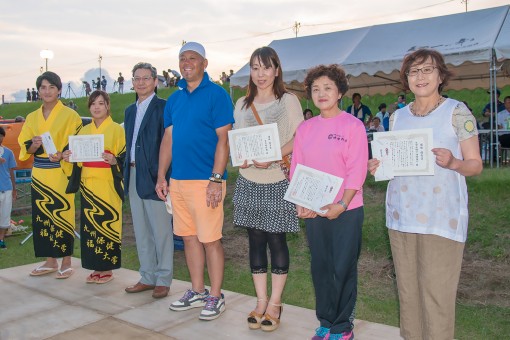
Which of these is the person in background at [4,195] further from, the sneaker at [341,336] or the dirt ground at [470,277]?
the sneaker at [341,336]

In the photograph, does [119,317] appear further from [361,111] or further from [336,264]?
[361,111]

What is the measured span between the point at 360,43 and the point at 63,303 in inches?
372

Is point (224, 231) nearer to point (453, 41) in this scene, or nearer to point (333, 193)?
point (333, 193)

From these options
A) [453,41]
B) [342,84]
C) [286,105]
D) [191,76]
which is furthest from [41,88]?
[453,41]

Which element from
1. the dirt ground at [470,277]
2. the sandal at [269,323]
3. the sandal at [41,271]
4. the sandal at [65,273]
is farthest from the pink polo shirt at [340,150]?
the sandal at [41,271]

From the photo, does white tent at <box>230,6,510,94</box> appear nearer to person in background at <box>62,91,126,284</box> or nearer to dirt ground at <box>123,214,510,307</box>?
dirt ground at <box>123,214,510,307</box>

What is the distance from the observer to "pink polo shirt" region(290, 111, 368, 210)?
123 inches

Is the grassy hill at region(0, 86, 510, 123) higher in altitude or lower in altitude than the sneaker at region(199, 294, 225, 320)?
higher

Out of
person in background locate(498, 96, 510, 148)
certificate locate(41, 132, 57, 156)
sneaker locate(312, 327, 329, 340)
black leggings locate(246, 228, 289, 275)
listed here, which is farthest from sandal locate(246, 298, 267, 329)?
person in background locate(498, 96, 510, 148)

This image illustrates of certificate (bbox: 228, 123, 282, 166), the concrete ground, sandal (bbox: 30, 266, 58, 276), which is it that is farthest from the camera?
sandal (bbox: 30, 266, 58, 276)

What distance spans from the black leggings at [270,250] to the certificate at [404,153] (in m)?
1.05

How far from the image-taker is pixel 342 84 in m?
Result: 3.33

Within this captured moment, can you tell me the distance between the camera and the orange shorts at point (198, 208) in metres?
3.96

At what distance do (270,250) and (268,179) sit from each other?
53cm
